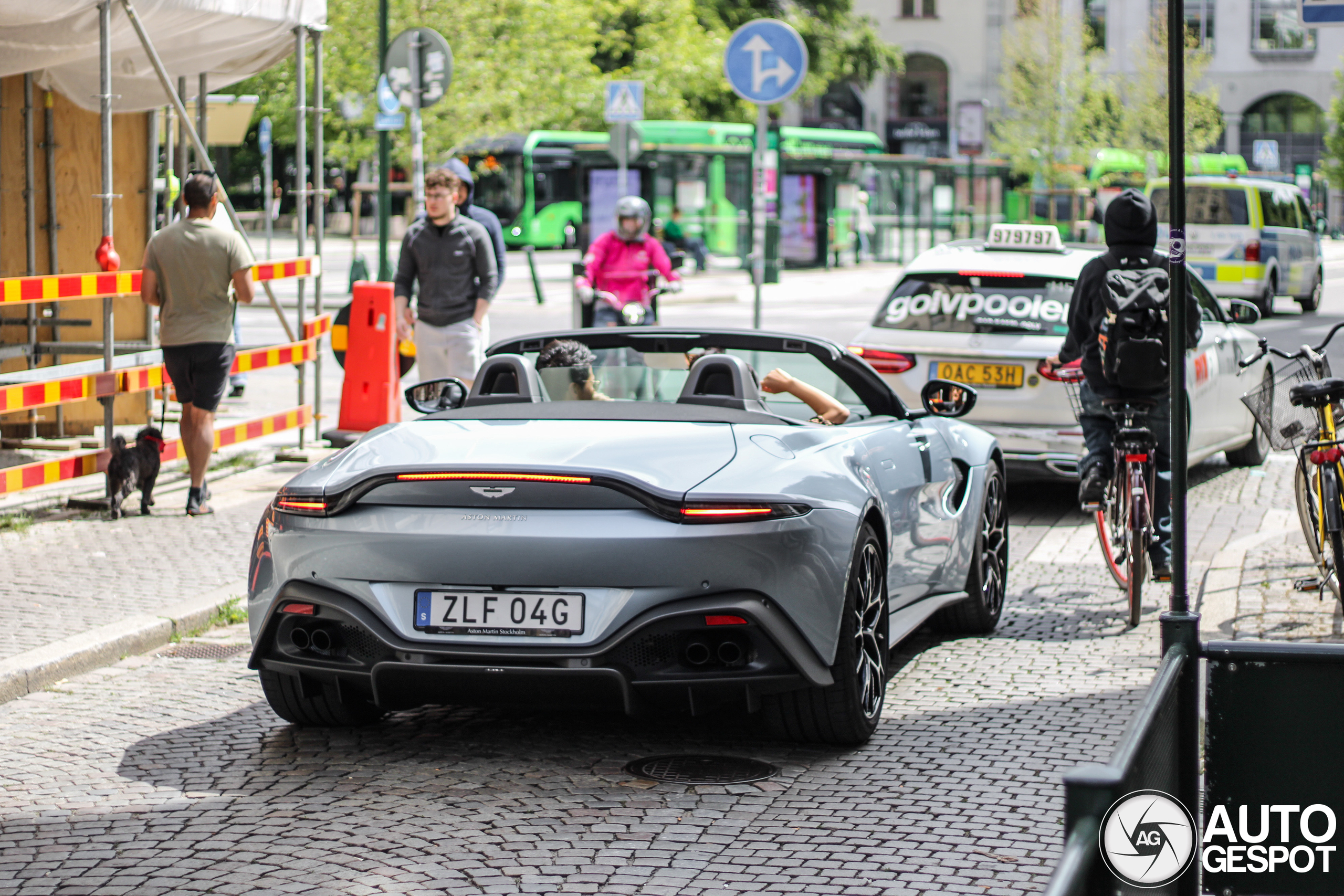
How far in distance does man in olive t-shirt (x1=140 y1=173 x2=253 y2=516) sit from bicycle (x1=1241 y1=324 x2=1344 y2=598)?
4958mm

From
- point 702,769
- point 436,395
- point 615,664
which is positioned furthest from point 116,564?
point 615,664

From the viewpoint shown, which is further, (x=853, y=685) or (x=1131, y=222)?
(x=1131, y=222)

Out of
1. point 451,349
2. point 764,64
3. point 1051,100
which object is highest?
point 1051,100

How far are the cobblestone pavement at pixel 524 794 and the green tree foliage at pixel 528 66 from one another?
15750 mm

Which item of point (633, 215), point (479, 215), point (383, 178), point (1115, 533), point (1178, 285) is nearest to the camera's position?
point (1178, 285)

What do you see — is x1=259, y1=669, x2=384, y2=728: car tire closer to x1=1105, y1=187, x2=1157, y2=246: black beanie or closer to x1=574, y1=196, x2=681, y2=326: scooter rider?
x1=1105, y1=187, x2=1157, y2=246: black beanie

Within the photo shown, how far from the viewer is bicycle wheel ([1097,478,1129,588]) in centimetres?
750

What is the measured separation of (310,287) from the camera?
3259 cm

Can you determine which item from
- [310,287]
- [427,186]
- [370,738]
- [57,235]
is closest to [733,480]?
[370,738]

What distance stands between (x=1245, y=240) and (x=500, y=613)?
2460 centimetres

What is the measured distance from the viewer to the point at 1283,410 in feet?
23.6

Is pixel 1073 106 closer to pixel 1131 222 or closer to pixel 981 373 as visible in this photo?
pixel 981 373

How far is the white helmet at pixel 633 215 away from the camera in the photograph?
43.4 feet

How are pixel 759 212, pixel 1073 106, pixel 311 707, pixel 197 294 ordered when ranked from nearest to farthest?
1. pixel 311 707
2. pixel 197 294
3. pixel 759 212
4. pixel 1073 106
